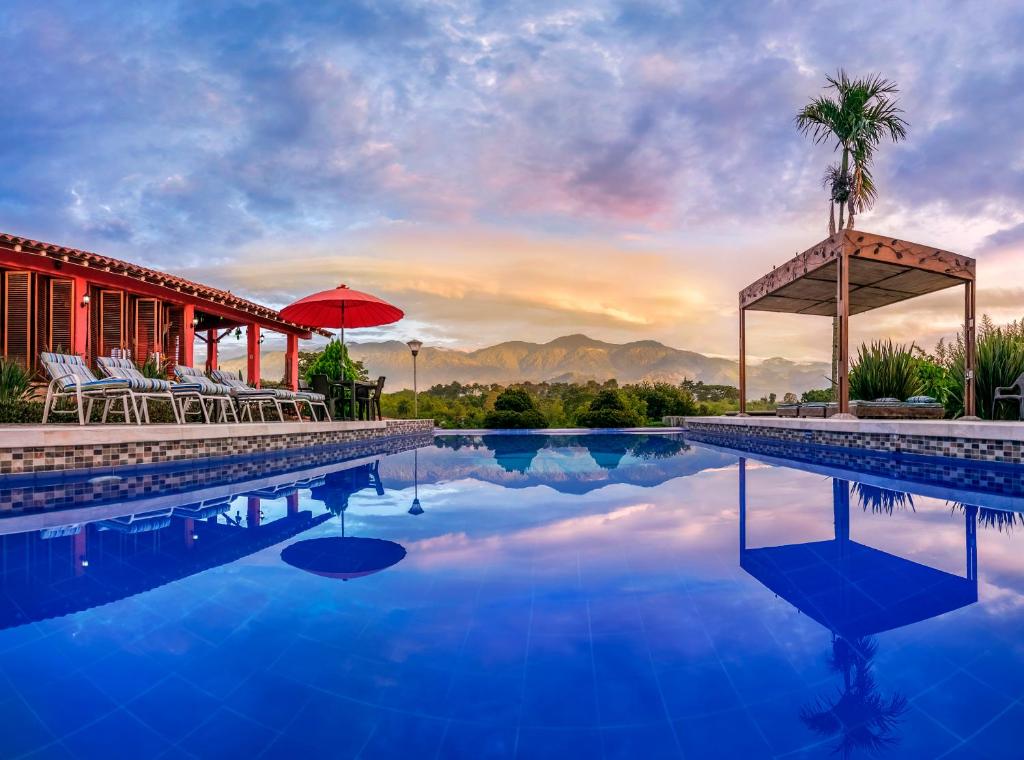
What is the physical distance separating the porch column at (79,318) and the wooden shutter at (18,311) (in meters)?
0.61

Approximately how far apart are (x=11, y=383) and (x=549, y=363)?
52664 millimetres

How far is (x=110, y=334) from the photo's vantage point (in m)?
11.5

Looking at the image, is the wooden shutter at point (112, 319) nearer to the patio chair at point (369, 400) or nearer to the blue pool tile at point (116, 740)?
the patio chair at point (369, 400)

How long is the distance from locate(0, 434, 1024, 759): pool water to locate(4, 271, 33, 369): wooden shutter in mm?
8108

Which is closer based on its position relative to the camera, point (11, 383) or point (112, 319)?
point (11, 383)

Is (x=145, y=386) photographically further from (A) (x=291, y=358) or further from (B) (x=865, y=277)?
(A) (x=291, y=358)

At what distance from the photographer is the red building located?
31.4 feet

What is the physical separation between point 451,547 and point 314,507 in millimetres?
1611

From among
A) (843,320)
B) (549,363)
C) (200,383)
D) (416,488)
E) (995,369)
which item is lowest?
(416,488)

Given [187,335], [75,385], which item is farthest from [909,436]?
[187,335]

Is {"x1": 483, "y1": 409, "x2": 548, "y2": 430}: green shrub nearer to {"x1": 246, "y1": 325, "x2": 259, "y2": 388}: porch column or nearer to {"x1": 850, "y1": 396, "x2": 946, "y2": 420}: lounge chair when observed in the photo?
{"x1": 850, "y1": 396, "x2": 946, "y2": 420}: lounge chair

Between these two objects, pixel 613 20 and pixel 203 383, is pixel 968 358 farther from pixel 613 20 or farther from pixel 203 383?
pixel 203 383

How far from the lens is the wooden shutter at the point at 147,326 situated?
480 inches

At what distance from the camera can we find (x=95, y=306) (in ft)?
36.9
